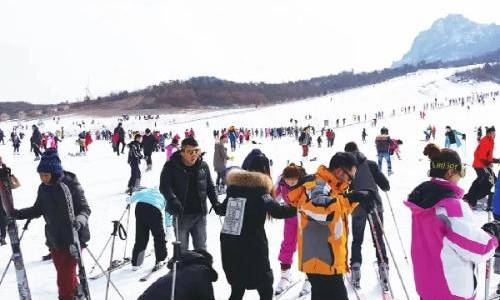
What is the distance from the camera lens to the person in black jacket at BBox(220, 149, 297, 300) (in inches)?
150

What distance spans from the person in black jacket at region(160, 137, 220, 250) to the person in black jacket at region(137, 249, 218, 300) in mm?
1539

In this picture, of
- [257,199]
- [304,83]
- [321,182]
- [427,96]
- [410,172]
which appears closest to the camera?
[321,182]

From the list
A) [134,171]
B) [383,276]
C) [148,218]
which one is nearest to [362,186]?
[383,276]

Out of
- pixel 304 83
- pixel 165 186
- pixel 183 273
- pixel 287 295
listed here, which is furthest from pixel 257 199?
pixel 304 83

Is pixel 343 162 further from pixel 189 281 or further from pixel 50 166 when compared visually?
pixel 50 166

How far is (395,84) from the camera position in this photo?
4161 inches

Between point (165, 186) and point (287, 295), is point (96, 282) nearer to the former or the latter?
point (165, 186)

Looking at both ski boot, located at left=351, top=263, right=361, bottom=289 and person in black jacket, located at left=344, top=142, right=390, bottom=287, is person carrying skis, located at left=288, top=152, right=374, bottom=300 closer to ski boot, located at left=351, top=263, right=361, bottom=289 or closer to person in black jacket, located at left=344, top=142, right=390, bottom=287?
person in black jacket, located at left=344, top=142, right=390, bottom=287

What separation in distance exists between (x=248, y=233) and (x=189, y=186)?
1.24 m

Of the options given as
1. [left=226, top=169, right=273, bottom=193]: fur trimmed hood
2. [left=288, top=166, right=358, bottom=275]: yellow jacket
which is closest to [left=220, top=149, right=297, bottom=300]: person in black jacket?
[left=226, top=169, right=273, bottom=193]: fur trimmed hood

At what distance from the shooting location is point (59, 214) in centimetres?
423

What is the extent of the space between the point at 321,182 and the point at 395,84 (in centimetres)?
10739

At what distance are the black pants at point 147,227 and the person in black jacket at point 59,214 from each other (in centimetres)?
160

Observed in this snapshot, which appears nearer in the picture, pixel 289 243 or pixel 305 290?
pixel 305 290
